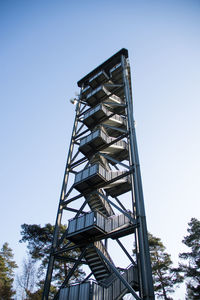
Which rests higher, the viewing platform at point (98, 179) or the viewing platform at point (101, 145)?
the viewing platform at point (101, 145)

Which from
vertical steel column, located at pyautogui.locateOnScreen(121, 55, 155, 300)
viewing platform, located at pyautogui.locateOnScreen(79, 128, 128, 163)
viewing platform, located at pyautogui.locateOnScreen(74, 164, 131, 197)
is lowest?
vertical steel column, located at pyautogui.locateOnScreen(121, 55, 155, 300)

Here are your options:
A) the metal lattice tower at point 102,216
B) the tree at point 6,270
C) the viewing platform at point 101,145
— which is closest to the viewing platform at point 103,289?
the metal lattice tower at point 102,216

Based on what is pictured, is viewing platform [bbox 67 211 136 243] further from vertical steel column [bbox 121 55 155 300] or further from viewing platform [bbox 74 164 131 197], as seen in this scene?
viewing platform [bbox 74 164 131 197]

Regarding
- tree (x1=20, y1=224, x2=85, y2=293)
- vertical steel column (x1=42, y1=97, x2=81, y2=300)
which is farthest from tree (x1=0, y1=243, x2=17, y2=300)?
vertical steel column (x1=42, y1=97, x2=81, y2=300)

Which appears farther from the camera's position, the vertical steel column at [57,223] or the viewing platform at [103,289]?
the vertical steel column at [57,223]

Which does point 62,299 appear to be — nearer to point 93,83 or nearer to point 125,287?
point 125,287

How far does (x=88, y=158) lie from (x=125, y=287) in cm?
1102

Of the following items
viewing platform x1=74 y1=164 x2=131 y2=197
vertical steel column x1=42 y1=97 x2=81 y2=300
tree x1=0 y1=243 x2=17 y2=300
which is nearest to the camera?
vertical steel column x1=42 y1=97 x2=81 y2=300

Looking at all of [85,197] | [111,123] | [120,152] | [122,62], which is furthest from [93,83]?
[85,197]

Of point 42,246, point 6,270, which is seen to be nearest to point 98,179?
point 42,246

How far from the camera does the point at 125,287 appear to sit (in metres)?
12.4

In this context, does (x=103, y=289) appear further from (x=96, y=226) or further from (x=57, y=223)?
(x=57, y=223)

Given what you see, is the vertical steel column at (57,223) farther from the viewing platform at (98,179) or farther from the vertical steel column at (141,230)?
the vertical steel column at (141,230)

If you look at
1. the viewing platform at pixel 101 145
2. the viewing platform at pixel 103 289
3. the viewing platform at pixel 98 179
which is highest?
the viewing platform at pixel 101 145
